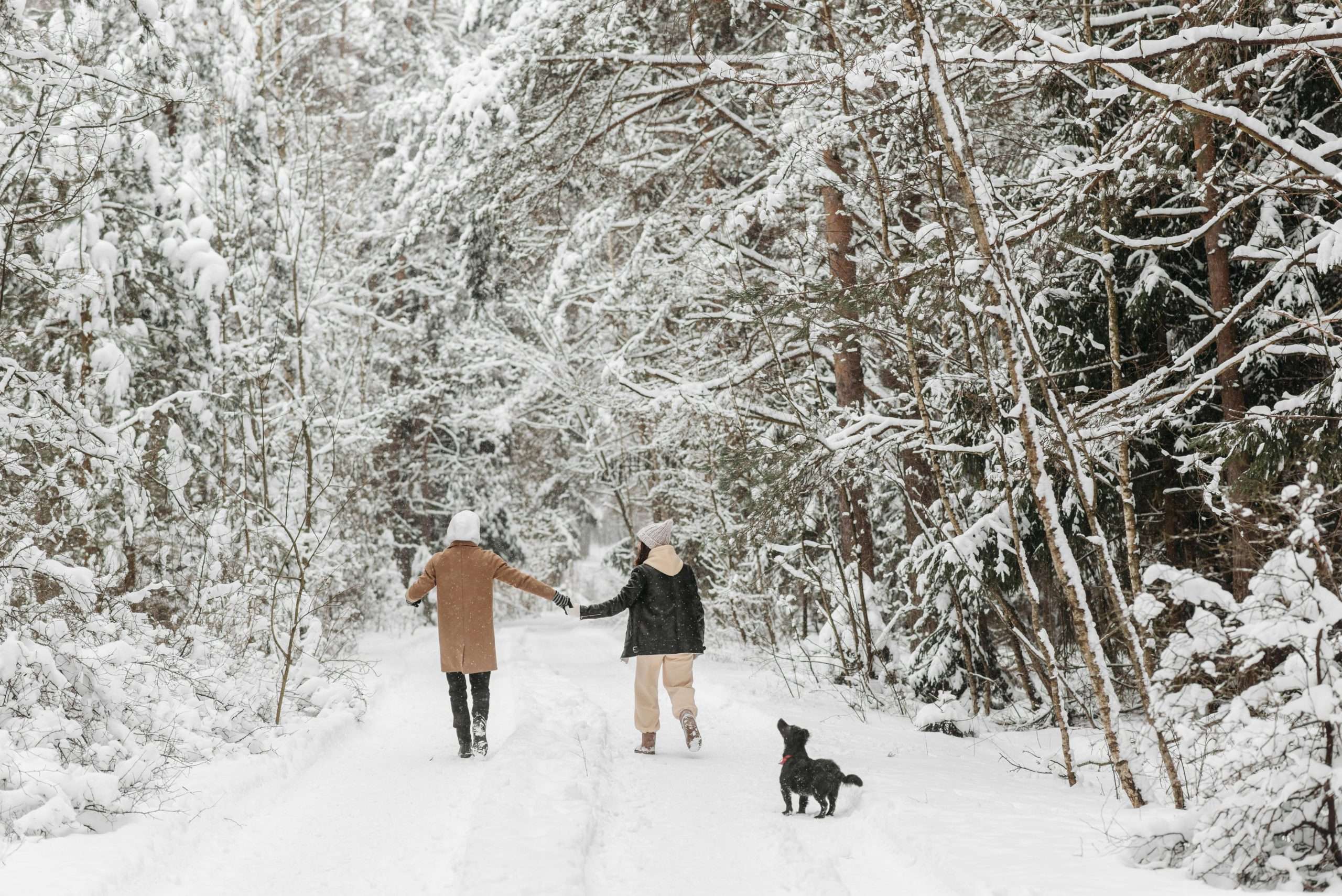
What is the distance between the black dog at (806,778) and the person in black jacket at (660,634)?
2.05 meters

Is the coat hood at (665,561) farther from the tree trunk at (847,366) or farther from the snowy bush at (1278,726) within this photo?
the snowy bush at (1278,726)

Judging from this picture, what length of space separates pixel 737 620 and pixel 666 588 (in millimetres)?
8238

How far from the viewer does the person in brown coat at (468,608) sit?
25.8ft

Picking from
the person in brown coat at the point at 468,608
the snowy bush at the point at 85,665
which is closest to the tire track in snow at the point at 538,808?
the person in brown coat at the point at 468,608

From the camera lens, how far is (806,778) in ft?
19.0

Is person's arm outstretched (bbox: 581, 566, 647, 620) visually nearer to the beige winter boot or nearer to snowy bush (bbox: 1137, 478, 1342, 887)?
the beige winter boot

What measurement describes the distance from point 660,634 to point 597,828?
262 cm

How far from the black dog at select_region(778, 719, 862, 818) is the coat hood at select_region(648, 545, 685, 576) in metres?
2.44

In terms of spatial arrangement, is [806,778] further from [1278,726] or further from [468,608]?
[468,608]

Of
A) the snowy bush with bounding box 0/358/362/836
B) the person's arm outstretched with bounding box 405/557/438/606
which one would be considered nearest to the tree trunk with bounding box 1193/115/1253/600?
the person's arm outstretched with bounding box 405/557/438/606

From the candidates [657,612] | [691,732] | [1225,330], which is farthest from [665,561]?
[1225,330]

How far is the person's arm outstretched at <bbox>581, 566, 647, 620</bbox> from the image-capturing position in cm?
802

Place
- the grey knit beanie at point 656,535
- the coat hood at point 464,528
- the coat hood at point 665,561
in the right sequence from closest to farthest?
the coat hood at point 464,528
the coat hood at point 665,561
the grey knit beanie at point 656,535

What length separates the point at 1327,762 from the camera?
3.71m
